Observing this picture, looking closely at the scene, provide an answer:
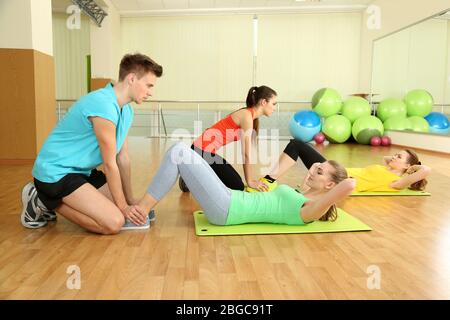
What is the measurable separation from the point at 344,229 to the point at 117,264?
1.13 m

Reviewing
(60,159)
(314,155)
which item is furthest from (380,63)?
(60,159)

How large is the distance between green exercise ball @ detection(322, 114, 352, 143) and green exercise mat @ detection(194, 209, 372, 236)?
17.5 feet

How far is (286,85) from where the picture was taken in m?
9.08

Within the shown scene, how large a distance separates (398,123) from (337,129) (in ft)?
3.44

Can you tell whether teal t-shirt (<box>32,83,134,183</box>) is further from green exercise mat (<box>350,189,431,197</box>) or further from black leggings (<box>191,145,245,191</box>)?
green exercise mat (<box>350,189,431,197</box>)

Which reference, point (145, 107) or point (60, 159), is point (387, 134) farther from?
point (60, 159)

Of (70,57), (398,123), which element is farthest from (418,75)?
(70,57)

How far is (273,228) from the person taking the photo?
79.3 inches

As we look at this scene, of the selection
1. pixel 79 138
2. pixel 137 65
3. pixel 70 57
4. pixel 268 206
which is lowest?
pixel 268 206

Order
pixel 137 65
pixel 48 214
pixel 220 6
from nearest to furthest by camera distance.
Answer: pixel 137 65 → pixel 48 214 → pixel 220 6

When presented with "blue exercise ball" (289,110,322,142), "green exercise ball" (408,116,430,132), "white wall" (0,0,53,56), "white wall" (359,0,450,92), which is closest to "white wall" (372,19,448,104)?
"white wall" (359,0,450,92)

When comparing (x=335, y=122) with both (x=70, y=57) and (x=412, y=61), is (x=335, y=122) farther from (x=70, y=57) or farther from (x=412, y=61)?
(x=70, y=57)

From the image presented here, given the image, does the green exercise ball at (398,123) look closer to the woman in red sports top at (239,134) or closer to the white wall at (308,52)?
the white wall at (308,52)

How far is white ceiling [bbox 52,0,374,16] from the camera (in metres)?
8.38
